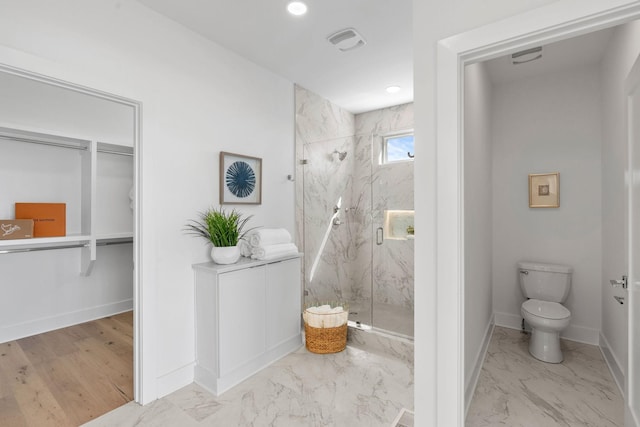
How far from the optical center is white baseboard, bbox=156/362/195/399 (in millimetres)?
2158

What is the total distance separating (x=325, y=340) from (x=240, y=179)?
1.61 meters

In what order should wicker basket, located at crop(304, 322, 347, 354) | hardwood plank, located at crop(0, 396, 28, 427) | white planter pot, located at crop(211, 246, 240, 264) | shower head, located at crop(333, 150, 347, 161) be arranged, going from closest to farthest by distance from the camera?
hardwood plank, located at crop(0, 396, 28, 427) < white planter pot, located at crop(211, 246, 240, 264) < wicker basket, located at crop(304, 322, 347, 354) < shower head, located at crop(333, 150, 347, 161)

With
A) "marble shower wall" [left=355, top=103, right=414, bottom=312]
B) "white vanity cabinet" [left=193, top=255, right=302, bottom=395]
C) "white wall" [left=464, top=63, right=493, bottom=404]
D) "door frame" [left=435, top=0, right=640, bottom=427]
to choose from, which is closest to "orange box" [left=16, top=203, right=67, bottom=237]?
"white vanity cabinet" [left=193, top=255, right=302, bottom=395]

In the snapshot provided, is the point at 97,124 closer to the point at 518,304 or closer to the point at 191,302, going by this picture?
the point at 191,302

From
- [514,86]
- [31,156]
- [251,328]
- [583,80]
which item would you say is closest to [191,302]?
[251,328]

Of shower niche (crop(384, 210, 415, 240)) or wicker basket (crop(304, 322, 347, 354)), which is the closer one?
wicker basket (crop(304, 322, 347, 354))

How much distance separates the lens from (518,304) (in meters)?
3.36

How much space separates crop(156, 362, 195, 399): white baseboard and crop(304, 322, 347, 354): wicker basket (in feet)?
3.25

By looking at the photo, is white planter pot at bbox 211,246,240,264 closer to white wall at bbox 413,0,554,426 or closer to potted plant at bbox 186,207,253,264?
potted plant at bbox 186,207,253,264

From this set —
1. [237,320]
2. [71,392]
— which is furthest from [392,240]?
[71,392]

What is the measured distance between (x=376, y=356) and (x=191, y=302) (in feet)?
5.35

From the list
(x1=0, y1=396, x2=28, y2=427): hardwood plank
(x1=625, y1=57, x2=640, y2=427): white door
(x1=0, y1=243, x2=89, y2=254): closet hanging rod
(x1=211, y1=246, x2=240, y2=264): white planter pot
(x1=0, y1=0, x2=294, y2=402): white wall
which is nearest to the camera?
(x1=625, y1=57, x2=640, y2=427): white door

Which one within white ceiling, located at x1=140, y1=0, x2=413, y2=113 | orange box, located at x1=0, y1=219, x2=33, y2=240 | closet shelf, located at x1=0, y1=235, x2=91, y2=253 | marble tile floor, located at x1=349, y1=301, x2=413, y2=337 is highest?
white ceiling, located at x1=140, y1=0, x2=413, y2=113

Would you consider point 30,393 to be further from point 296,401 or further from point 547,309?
point 547,309
